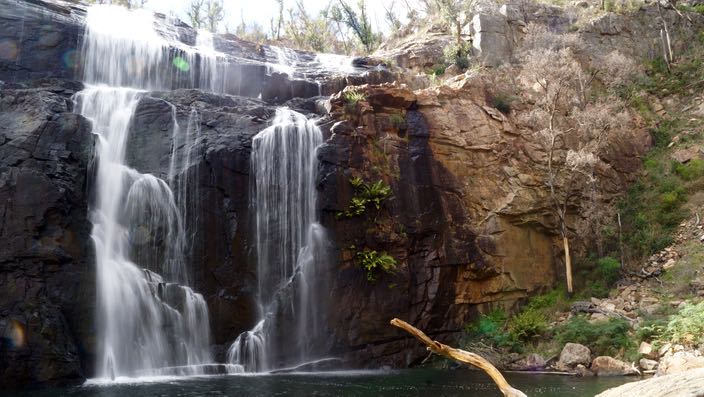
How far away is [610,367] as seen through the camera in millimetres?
16328

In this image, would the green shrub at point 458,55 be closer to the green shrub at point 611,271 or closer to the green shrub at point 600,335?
the green shrub at point 611,271

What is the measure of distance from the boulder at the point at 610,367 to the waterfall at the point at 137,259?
454 inches

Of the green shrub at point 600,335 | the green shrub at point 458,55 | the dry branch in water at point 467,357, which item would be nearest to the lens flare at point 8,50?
the green shrub at point 458,55

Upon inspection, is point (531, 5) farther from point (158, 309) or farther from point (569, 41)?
point (158, 309)

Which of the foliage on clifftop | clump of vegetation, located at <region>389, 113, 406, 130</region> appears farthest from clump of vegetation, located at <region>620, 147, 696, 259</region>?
clump of vegetation, located at <region>389, 113, 406, 130</region>

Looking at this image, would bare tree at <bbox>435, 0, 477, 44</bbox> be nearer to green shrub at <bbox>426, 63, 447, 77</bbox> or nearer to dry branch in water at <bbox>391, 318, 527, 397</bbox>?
green shrub at <bbox>426, 63, 447, 77</bbox>

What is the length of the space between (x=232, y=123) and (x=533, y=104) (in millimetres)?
13756

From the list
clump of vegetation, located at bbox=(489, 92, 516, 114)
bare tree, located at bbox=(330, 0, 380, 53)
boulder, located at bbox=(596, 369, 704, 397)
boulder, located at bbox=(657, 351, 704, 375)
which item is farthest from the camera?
bare tree, located at bbox=(330, 0, 380, 53)

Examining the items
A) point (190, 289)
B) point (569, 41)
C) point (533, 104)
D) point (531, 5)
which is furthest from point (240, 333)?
point (531, 5)

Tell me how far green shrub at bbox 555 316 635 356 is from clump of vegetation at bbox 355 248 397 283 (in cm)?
606

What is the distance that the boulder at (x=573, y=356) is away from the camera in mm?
17266

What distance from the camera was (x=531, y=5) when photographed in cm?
3428

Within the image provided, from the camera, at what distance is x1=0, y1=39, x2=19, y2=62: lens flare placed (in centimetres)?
2245

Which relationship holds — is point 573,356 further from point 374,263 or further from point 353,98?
point 353,98
